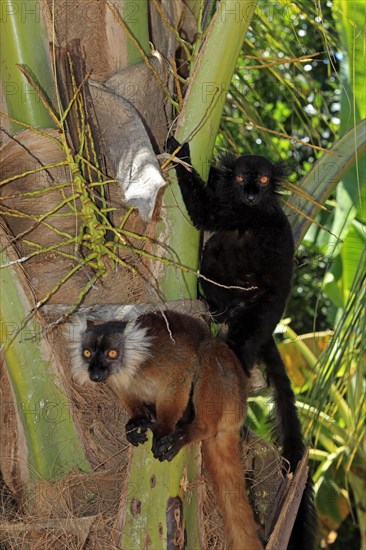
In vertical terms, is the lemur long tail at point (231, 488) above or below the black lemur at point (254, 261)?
below

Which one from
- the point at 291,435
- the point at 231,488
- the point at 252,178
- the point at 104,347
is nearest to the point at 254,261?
the point at 252,178

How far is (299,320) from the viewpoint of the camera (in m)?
12.8

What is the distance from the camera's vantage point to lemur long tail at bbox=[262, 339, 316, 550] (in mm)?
4055

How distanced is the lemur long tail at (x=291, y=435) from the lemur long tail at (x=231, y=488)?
1.24 ft

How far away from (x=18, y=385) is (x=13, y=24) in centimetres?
175

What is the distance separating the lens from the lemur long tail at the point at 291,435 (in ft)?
13.3

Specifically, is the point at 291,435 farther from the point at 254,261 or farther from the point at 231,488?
the point at 254,261

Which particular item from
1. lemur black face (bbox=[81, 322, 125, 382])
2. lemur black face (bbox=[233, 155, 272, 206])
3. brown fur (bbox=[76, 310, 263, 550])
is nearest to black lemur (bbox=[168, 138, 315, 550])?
lemur black face (bbox=[233, 155, 272, 206])

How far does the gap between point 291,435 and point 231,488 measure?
699mm

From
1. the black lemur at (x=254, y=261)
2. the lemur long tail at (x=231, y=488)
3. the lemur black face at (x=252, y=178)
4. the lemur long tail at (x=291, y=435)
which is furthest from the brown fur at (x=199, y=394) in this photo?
the lemur black face at (x=252, y=178)

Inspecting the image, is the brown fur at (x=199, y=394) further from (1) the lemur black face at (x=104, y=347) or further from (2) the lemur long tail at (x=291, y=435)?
(2) the lemur long tail at (x=291, y=435)

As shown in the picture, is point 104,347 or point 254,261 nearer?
point 104,347

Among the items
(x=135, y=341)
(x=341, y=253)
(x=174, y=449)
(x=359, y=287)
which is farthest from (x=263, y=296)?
(x=341, y=253)

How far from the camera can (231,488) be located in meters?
3.85
